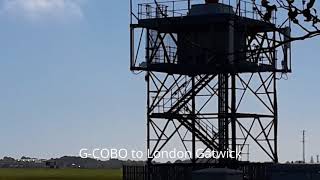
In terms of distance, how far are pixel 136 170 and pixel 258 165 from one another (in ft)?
27.4

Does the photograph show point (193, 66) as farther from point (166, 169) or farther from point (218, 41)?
point (166, 169)

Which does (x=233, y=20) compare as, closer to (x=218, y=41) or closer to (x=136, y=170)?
(x=218, y=41)

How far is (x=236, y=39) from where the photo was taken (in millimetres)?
54312

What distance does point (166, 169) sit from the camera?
53656mm

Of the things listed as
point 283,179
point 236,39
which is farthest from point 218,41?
point 283,179

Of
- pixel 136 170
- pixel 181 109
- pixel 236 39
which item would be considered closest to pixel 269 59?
pixel 236 39

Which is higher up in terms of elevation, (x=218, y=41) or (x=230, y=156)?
(x=218, y=41)

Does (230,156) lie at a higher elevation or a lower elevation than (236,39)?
lower

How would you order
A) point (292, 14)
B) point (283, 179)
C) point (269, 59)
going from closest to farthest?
point (292, 14) → point (283, 179) → point (269, 59)

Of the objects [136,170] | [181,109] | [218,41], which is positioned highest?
[218,41]

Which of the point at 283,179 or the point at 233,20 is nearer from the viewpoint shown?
the point at 283,179

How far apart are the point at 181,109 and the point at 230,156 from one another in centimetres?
453

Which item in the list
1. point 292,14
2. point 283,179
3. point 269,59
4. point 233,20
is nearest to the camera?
point 292,14

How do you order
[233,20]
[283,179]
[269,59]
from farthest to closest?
[269,59] < [233,20] < [283,179]
